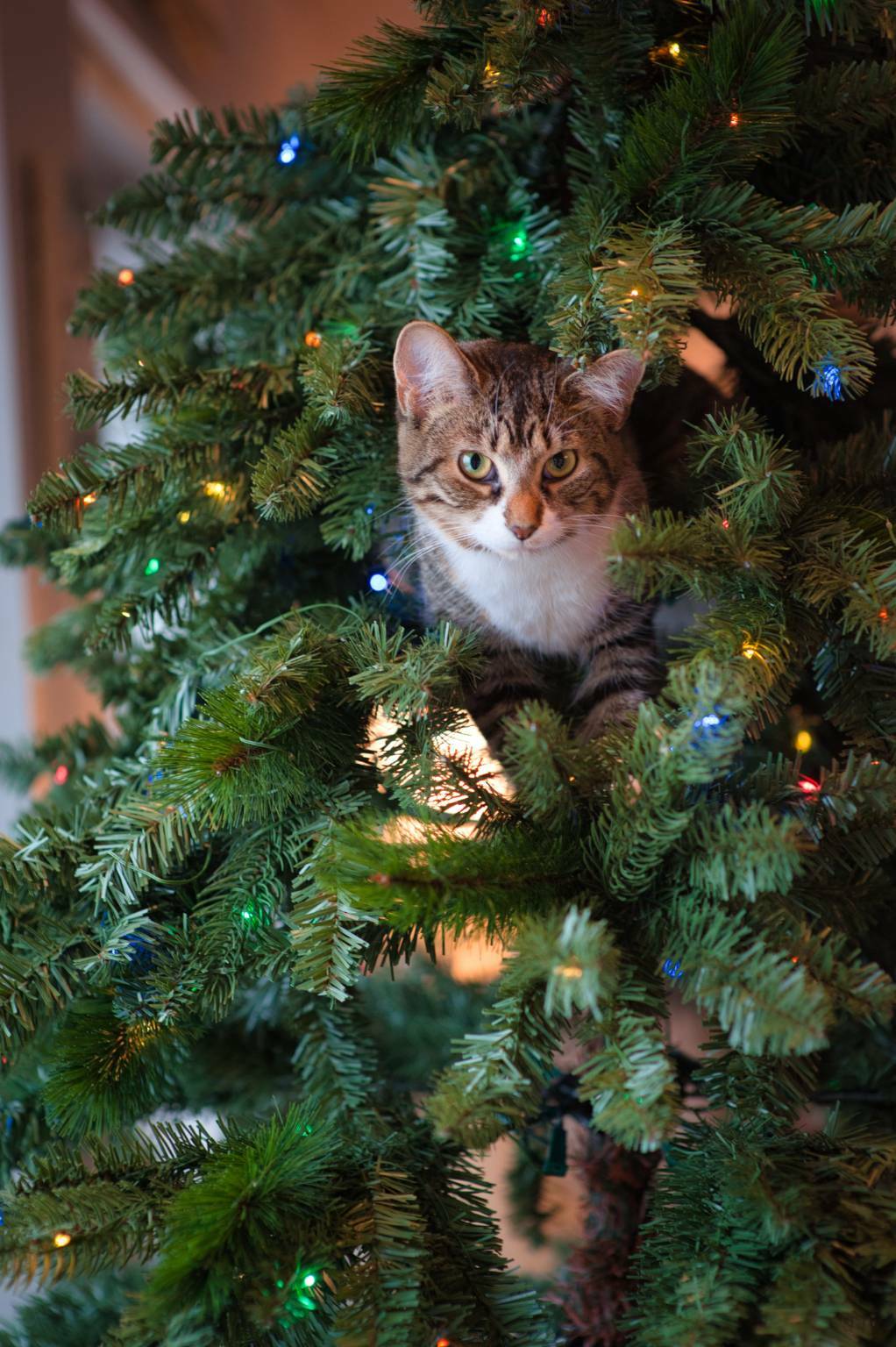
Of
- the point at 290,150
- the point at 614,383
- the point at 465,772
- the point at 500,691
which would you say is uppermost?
the point at 290,150

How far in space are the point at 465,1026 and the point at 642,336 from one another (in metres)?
0.69

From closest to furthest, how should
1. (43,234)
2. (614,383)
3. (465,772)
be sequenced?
(465,772)
(614,383)
(43,234)

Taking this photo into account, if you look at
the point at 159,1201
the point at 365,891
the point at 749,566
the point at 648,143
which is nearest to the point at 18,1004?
the point at 159,1201

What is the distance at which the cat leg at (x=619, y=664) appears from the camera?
2.83 ft

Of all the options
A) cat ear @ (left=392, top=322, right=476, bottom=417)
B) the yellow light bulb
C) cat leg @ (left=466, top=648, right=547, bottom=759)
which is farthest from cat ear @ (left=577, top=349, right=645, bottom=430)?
the yellow light bulb

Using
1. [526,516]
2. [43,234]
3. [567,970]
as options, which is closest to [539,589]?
[526,516]

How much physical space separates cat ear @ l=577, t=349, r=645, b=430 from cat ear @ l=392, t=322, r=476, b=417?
0.10 metres

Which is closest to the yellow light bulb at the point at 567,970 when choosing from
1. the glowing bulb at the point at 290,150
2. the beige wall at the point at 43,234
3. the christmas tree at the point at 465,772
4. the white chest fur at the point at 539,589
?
the christmas tree at the point at 465,772

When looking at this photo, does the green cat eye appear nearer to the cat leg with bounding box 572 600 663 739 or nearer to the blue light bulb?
the cat leg with bounding box 572 600 663 739

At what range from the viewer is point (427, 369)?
84cm

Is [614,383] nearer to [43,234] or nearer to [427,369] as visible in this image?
[427,369]

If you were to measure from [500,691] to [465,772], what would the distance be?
288mm

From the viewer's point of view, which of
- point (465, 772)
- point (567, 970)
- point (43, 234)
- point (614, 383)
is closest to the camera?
point (567, 970)

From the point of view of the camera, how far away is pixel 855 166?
732 mm
